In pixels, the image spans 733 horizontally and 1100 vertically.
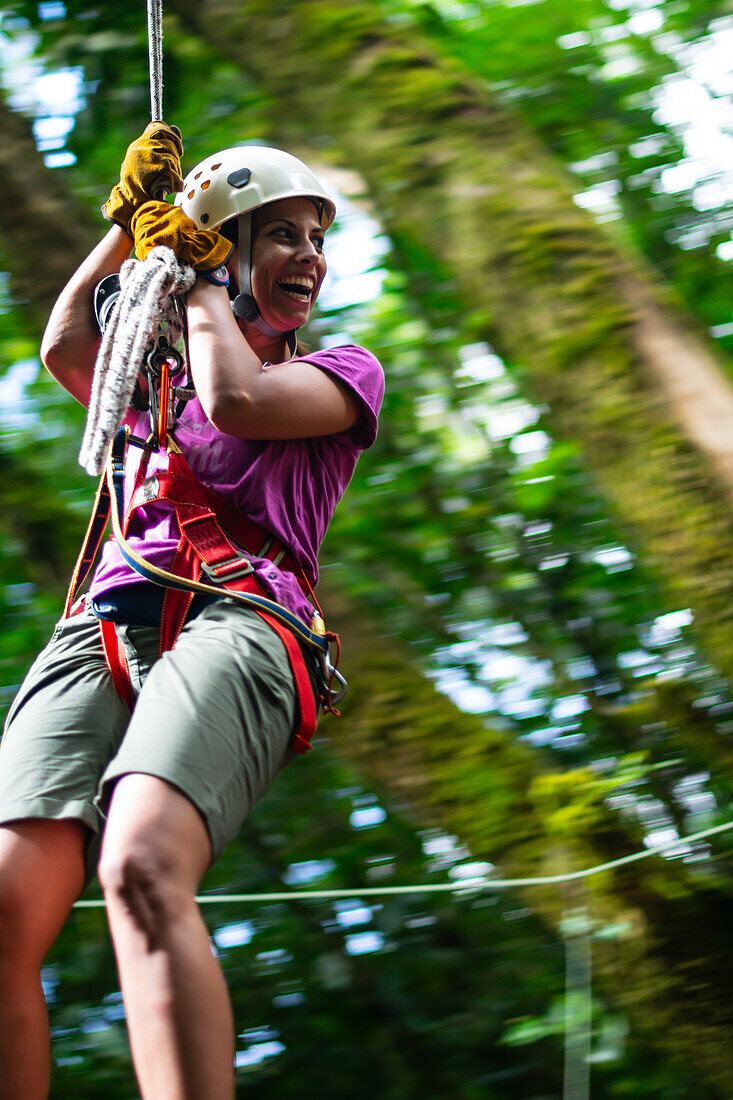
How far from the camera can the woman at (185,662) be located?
1287mm

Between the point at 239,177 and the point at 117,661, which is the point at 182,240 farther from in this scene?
the point at 117,661

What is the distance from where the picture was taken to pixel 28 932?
4.80 ft

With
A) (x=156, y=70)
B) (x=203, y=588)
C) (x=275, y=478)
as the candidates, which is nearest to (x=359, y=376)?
(x=275, y=478)

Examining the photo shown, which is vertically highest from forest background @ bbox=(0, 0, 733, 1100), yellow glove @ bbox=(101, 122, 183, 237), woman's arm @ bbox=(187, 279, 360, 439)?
yellow glove @ bbox=(101, 122, 183, 237)

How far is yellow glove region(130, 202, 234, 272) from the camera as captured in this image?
168cm

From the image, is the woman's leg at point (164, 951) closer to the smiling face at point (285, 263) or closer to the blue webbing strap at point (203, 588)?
the blue webbing strap at point (203, 588)

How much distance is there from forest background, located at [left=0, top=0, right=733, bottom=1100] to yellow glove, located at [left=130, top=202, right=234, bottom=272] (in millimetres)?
1183

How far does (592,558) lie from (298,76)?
2.08 metres

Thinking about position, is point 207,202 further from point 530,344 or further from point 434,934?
point 434,934

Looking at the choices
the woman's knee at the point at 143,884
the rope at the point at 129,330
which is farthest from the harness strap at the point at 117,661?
the woman's knee at the point at 143,884

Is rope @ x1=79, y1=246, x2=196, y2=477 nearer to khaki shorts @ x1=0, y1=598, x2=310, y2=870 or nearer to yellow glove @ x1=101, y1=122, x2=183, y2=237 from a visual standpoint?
yellow glove @ x1=101, y1=122, x2=183, y2=237

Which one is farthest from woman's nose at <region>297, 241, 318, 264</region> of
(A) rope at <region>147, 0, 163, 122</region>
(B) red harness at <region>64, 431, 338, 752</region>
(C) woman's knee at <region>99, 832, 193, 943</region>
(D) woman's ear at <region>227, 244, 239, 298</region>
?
(C) woman's knee at <region>99, 832, 193, 943</region>

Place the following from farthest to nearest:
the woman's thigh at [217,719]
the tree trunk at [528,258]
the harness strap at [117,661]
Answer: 1. the tree trunk at [528,258]
2. the harness strap at [117,661]
3. the woman's thigh at [217,719]

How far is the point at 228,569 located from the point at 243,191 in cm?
71
